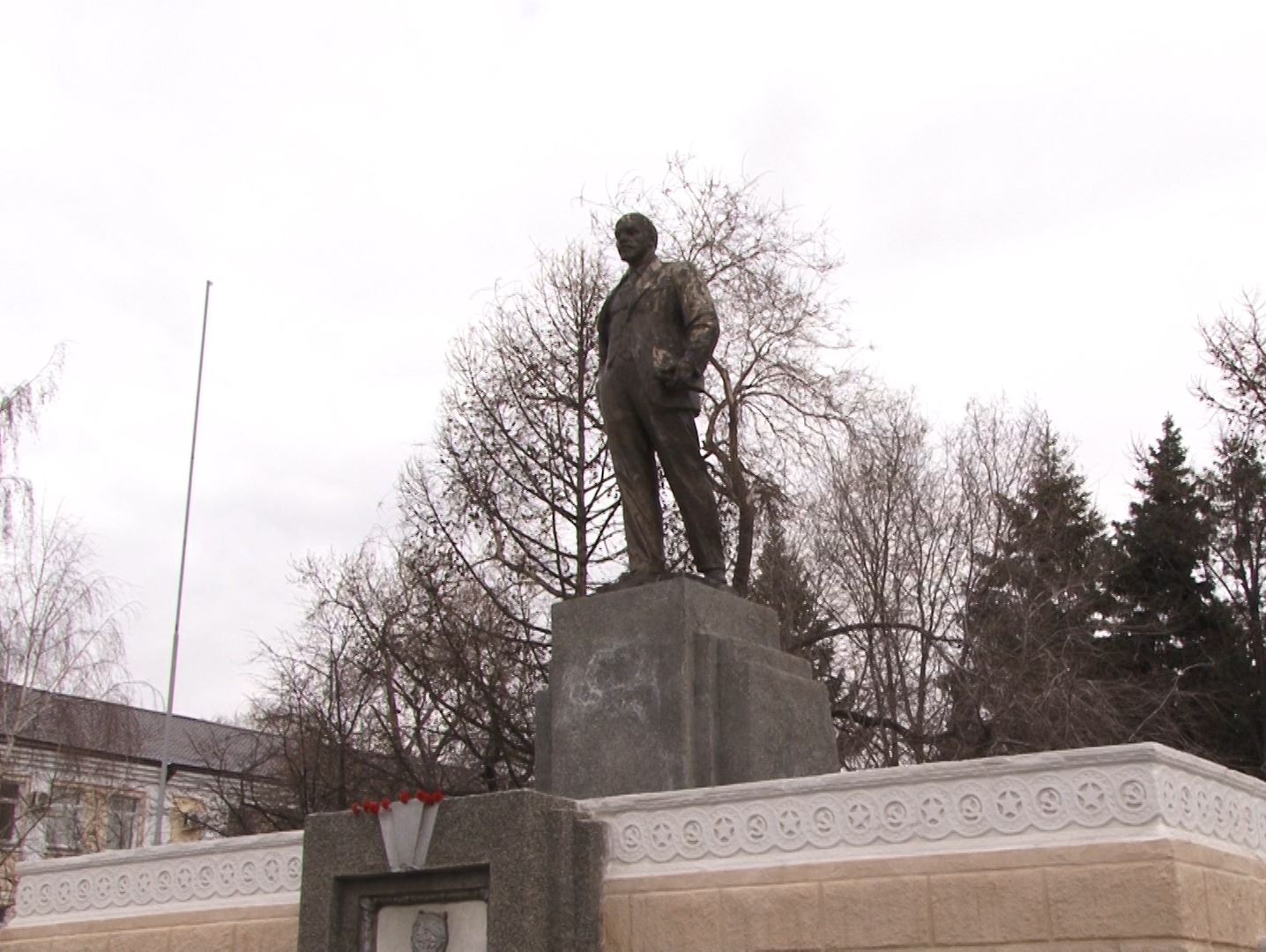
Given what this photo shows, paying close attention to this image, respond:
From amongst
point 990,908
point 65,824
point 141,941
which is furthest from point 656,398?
point 65,824

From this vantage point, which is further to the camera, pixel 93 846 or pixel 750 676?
pixel 93 846

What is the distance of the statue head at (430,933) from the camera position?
6805mm

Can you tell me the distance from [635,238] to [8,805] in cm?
1792

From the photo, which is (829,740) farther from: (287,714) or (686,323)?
(287,714)

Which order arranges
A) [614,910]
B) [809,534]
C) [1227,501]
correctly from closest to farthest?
[614,910] < [809,534] < [1227,501]

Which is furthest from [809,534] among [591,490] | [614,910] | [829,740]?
[614,910]

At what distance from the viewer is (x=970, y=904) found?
5715 millimetres

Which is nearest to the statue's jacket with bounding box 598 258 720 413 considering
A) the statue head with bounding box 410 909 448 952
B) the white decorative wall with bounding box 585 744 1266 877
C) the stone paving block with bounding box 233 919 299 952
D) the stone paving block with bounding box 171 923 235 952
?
the white decorative wall with bounding box 585 744 1266 877

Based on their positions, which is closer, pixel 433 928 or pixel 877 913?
pixel 877 913

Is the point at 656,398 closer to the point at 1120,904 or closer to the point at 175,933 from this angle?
the point at 175,933

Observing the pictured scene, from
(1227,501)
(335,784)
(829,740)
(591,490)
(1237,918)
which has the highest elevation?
(1227,501)

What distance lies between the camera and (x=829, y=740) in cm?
888

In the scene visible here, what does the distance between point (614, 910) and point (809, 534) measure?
15.9 metres

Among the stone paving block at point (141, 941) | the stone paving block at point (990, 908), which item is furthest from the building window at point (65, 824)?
the stone paving block at point (990, 908)
